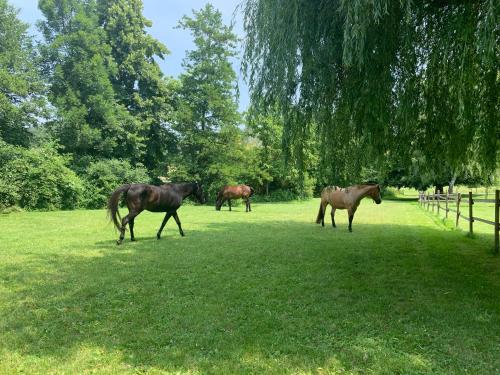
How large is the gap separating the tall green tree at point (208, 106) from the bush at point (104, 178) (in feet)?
13.6

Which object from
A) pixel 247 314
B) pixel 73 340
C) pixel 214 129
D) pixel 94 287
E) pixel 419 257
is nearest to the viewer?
pixel 73 340

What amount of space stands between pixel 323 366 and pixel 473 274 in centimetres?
438

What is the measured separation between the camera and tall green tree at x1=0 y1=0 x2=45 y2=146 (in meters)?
20.1

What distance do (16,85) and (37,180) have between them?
5.92 m

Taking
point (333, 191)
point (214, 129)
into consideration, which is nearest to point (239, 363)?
point (333, 191)

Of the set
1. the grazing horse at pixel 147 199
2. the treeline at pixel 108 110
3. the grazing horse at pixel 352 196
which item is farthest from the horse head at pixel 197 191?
the treeline at pixel 108 110

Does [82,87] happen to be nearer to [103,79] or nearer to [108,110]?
[103,79]

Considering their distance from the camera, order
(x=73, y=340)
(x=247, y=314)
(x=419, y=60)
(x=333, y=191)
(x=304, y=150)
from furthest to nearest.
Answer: (x=333, y=191)
(x=304, y=150)
(x=419, y=60)
(x=247, y=314)
(x=73, y=340)

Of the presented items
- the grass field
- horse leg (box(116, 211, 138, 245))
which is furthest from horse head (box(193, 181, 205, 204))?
the grass field

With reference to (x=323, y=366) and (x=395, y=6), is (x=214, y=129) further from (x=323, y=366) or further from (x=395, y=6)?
(x=323, y=366)

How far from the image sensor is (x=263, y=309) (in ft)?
14.5

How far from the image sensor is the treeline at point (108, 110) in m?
20.5

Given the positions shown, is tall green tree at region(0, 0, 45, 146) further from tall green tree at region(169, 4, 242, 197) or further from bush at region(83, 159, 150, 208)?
tall green tree at region(169, 4, 242, 197)

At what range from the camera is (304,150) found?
5699 mm
